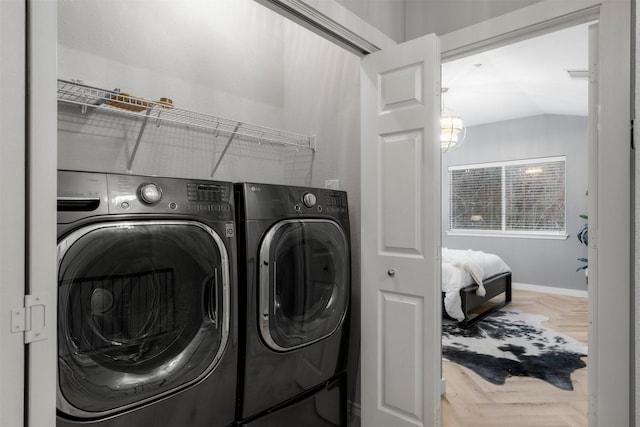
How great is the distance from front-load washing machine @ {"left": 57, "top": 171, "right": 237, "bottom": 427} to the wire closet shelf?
0.61 meters

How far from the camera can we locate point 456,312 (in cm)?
380

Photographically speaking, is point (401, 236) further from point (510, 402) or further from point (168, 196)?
point (510, 402)

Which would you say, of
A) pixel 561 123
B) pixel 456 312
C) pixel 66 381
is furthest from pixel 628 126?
pixel 561 123

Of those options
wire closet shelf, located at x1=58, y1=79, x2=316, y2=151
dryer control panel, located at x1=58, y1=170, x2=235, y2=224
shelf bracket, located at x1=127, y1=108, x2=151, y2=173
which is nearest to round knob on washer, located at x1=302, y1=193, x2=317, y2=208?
dryer control panel, located at x1=58, y1=170, x2=235, y2=224

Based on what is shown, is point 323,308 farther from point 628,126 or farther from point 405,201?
point 628,126

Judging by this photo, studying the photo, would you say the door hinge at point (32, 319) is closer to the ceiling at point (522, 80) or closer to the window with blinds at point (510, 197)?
the ceiling at point (522, 80)

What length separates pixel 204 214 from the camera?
1418 millimetres

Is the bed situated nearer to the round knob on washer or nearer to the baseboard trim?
the baseboard trim

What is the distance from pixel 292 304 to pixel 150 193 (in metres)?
0.84

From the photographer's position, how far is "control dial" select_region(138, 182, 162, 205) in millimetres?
1252

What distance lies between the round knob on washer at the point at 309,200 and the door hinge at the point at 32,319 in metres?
1.20

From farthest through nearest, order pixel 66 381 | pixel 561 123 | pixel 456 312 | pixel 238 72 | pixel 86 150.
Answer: pixel 561 123, pixel 456 312, pixel 238 72, pixel 86 150, pixel 66 381

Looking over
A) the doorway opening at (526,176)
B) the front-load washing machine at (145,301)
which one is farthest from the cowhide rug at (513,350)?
the front-load washing machine at (145,301)

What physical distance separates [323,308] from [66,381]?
3.79ft
